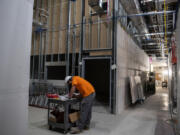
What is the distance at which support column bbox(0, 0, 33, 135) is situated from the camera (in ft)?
4.55

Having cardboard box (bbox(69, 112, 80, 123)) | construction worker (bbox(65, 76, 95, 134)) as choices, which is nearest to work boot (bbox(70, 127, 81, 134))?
construction worker (bbox(65, 76, 95, 134))

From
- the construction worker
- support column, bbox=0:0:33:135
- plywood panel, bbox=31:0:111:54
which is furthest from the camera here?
plywood panel, bbox=31:0:111:54

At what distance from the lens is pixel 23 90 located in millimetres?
1580

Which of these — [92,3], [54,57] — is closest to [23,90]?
[92,3]

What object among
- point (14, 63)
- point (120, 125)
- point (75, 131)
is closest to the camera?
point (14, 63)

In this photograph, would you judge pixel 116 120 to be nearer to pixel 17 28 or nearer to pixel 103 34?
pixel 103 34

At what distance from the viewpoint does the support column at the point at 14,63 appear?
4.55ft

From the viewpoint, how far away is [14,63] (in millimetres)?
1475

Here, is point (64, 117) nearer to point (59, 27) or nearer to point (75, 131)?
point (75, 131)

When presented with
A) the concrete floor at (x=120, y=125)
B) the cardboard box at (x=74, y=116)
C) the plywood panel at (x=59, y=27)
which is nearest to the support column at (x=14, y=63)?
the cardboard box at (x=74, y=116)

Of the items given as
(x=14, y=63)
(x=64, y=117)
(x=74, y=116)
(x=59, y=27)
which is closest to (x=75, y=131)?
(x=74, y=116)

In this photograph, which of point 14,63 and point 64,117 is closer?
point 14,63

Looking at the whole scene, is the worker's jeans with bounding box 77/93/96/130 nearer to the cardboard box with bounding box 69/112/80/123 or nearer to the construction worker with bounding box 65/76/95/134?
the construction worker with bounding box 65/76/95/134

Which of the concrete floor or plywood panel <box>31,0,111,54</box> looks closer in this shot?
the concrete floor
